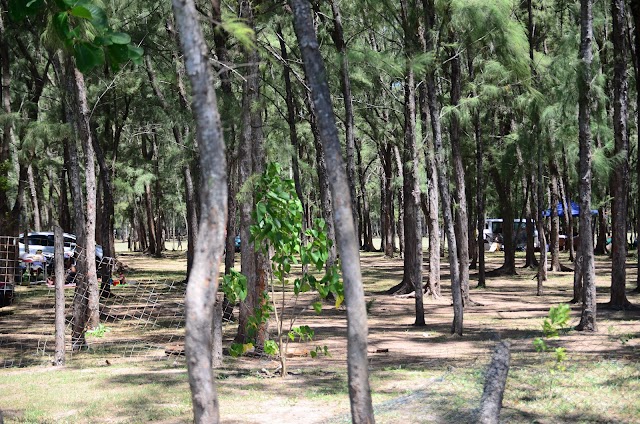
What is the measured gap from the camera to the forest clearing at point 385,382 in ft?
22.9

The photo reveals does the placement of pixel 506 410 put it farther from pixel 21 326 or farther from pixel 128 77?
pixel 128 77

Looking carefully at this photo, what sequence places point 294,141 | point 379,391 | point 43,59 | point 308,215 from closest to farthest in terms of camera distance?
Answer: point 379,391 → point 294,141 → point 43,59 → point 308,215

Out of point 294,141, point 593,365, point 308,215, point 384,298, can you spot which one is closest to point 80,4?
point 593,365

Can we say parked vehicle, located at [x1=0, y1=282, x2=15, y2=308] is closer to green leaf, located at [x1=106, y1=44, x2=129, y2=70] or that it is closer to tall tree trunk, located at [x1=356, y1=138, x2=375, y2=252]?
green leaf, located at [x1=106, y1=44, x2=129, y2=70]

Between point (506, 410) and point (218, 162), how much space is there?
4259mm

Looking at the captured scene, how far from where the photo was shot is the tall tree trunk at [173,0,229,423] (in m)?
3.80

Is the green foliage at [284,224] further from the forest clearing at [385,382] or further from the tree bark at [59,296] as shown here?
the tree bark at [59,296]

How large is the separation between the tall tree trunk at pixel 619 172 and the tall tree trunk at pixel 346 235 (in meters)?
11.1

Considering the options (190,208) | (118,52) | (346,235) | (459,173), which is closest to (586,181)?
(459,173)

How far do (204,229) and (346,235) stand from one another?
113 centimetres

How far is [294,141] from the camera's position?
21.8 metres

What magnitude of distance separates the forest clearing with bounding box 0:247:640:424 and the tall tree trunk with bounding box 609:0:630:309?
3.38ft

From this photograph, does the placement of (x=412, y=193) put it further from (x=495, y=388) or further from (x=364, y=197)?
(x=364, y=197)

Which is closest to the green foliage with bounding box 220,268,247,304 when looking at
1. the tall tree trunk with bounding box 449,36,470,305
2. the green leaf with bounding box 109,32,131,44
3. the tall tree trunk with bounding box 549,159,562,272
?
the green leaf with bounding box 109,32,131,44
